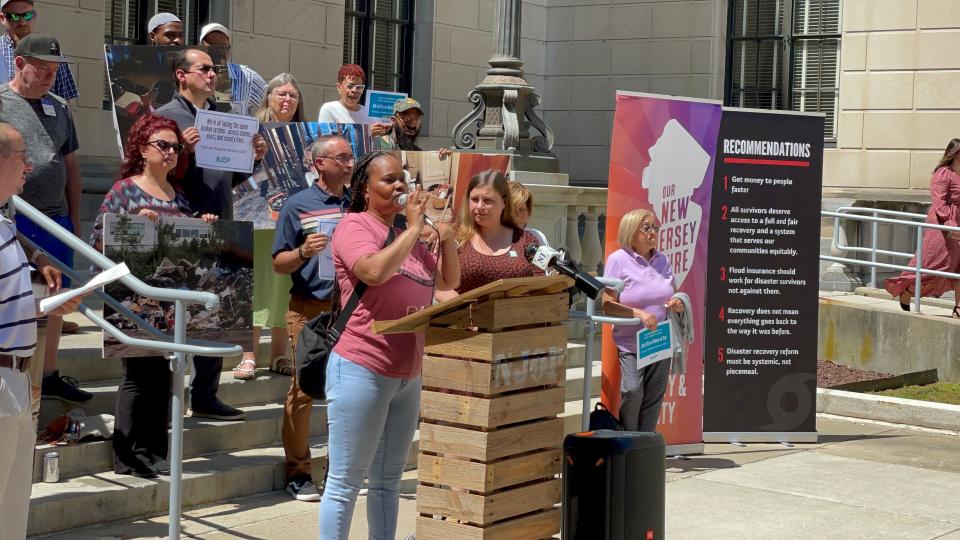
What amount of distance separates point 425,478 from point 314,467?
7.23 ft

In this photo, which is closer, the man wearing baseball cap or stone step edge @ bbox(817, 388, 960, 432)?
the man wearing baseball cap

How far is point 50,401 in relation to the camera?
7.22 m

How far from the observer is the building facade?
1490cm

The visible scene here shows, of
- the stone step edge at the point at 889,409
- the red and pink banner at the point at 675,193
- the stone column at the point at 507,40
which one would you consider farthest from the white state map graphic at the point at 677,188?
the stone step edge at the point at 889,409

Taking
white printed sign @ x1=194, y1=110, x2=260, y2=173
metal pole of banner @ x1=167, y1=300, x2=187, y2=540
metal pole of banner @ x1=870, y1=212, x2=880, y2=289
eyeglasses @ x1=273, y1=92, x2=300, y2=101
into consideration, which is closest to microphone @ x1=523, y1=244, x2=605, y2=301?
metal pole of banner @ x1=167, y1=300, x2=187, y2=540

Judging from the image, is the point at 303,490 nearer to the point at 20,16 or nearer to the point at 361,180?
the point at 361,180

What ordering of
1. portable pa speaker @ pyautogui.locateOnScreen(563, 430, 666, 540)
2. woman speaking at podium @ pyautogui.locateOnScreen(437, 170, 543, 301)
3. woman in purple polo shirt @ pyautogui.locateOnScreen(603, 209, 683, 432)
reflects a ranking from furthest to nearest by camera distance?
woman in purple polo shirt @ pyautogui.locateOnScreen(603, 209, 683, 432) < woman speaking at podium @ pyautogui.locateOnScreen(437, 170, 543, 301) < portable pa speaker @ pyautogui.locateOnScreen(563, 430, 666, 540)

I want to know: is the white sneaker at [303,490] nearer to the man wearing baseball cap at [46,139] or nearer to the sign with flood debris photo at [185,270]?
the sign with flood debris photo at [185,270]

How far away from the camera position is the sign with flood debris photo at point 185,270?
21.6 feet

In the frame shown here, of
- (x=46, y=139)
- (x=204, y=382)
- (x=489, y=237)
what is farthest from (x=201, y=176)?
(x=489, y=237)

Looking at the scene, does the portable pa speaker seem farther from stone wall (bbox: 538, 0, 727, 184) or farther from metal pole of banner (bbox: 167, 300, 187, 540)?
stone wall (bbox: 538, 0, 727, 184)

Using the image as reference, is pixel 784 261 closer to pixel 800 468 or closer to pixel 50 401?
pixel 800 468

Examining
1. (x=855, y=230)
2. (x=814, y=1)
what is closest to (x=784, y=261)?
(x=855, y=230)

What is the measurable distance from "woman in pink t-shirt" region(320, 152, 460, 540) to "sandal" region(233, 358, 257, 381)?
299 cm
